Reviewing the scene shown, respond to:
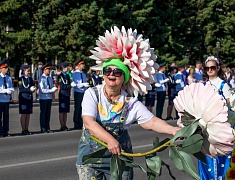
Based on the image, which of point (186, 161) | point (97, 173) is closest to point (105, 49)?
point (97, 173)

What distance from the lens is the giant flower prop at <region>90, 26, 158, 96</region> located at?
4.54 m

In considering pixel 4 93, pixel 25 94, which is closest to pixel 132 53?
pixel 4 93

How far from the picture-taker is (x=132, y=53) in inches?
179

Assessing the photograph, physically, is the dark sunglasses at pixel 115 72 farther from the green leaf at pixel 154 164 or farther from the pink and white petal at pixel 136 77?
the green leaf at pixel 154 164

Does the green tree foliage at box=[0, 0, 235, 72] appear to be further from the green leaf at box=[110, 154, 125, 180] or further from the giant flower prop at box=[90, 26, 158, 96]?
the green leaf at box=[110, 154, 125, 180]

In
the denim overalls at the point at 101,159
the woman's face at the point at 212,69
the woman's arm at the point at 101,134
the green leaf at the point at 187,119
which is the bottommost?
the denim overalls at the point at 101,159

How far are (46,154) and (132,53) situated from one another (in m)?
6.63

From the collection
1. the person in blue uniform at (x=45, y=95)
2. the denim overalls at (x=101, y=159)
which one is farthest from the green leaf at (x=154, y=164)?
the person in blue uniform at (x=45, y=95)

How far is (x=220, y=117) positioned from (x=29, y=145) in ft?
28.5

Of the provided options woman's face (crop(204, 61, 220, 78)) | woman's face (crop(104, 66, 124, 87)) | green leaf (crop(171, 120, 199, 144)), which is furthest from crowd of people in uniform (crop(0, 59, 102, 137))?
green leaf (crop(171, 120, 199, 144))

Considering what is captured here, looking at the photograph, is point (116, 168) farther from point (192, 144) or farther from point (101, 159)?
point (101, 159)

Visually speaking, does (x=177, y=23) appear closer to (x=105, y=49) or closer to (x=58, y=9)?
(x=58, y=9)

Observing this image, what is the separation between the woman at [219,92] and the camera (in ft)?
21.5

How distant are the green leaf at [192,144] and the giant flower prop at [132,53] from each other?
0.92 m
